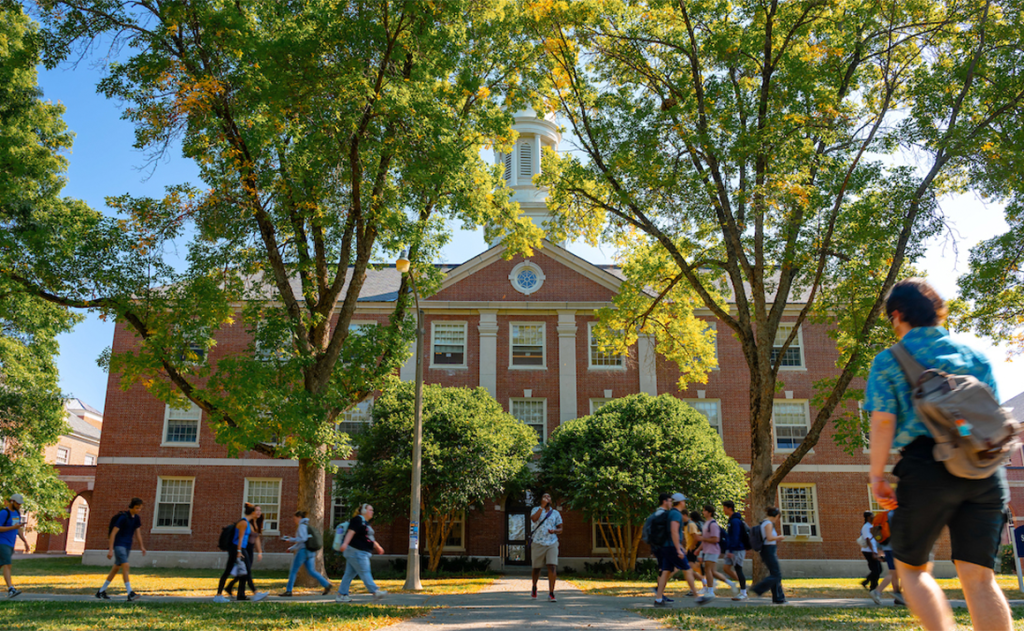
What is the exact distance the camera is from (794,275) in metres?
18.1

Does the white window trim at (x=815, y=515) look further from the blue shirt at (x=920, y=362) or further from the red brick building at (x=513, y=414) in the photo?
the blue shirt at (x=920, y=362)

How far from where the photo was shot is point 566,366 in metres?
29.7

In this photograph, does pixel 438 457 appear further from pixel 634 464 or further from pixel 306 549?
pixel 306 549

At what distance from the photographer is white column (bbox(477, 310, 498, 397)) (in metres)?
29.4

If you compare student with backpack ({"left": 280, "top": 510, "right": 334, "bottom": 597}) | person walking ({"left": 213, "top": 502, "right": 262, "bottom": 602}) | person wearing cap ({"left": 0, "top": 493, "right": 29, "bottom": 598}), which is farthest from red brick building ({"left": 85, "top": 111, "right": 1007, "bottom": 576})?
person wearing cap ({"left": 0, "top": 493, "right": 29, "bottom": 598})

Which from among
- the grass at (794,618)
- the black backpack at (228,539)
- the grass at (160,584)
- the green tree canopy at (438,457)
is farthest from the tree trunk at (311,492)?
the grass at (794,618)

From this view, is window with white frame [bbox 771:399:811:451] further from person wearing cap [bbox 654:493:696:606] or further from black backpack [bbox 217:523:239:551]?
black backpack [bbox 217:523:239:551]

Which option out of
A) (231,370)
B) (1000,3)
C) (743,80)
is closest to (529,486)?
(231,370)

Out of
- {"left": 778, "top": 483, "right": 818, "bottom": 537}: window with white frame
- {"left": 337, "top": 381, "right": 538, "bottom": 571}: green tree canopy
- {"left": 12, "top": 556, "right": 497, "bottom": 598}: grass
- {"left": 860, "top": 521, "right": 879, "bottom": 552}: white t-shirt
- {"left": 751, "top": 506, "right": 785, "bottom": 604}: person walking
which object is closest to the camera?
{"left": 751, "top": 506, "right": 785, "bottom": 604}: person walking

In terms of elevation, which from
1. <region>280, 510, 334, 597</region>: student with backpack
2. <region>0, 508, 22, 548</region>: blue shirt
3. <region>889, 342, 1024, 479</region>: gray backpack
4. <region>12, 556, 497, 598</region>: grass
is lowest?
<region>12, 556, 497, 598</region>: grass

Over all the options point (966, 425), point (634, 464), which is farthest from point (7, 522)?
point (634, 464)

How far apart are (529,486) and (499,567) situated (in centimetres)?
361

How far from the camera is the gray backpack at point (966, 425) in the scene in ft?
10.9

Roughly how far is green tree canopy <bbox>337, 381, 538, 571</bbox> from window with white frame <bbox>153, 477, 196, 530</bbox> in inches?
331
